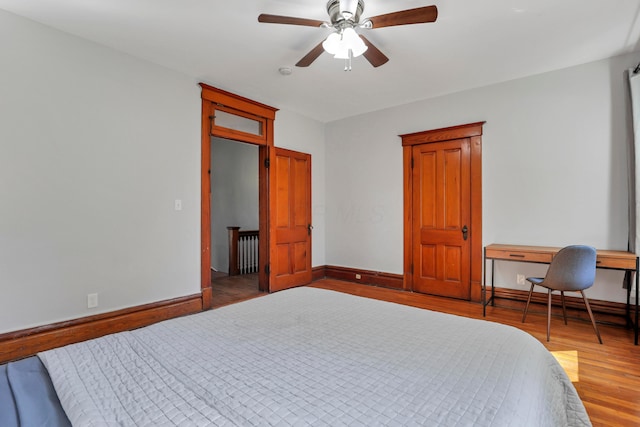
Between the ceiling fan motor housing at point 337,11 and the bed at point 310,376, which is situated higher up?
the ceiling fan motor housing at point 337,11

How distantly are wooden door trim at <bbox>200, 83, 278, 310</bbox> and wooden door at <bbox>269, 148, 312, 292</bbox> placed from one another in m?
0.11

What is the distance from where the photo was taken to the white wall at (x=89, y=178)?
234cm

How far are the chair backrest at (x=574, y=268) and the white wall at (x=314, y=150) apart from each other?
3.23 meters

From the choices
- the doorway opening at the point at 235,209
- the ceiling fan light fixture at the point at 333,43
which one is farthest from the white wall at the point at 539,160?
the doorway opening at the point at 235,209

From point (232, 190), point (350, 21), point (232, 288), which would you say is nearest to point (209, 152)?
point (232, 288)

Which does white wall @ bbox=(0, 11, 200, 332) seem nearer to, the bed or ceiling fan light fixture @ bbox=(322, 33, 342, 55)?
the bed

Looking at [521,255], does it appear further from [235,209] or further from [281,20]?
[235,209]

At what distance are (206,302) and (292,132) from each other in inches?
107

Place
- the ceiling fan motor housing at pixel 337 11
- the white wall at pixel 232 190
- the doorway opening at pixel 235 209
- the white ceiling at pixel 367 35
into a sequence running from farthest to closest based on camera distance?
the white wall at pixel 232 190 → the doorway opening at pixel 235 209 → the white ceiling at pixel 367 35 → the ceiling fan motor housing at pixel 337 11

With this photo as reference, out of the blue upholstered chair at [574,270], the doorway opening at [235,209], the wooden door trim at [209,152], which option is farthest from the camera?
the doorway opening at [235,209]

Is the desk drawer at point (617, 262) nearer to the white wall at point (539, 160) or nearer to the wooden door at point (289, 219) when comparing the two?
the white wall at point (539, 160)

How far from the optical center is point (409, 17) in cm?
200

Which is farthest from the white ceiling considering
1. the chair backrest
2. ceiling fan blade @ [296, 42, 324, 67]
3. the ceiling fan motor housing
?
the chair backrest

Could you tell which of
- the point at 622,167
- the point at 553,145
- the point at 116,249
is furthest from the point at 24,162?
the point at 622,167
